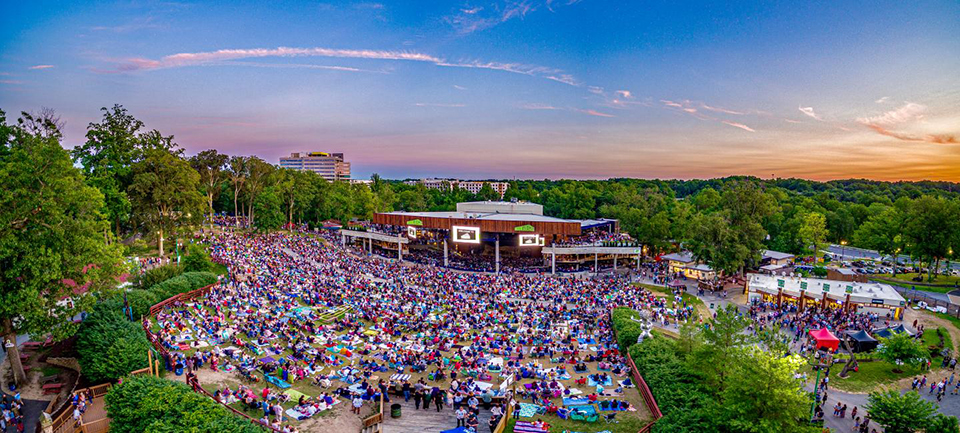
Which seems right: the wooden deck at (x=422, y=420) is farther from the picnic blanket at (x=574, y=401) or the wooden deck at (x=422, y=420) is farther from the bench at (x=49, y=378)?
the bench at (x=49, y=378)

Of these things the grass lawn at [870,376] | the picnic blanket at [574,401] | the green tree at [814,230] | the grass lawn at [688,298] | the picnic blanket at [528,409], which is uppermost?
the green tree at [814,230]

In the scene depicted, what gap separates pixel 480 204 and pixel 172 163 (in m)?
44.5

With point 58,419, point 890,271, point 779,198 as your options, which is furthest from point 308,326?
point 779,198

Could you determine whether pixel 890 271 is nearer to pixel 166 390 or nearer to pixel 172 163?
pixel 166 390

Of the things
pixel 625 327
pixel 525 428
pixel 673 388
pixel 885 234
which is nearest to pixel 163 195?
pixel 525 428

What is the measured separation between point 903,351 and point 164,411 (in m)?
36.0

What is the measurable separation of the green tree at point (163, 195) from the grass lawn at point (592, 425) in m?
41.1

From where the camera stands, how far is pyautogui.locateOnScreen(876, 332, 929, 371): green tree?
81.1 ft

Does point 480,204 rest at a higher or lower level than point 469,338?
higher

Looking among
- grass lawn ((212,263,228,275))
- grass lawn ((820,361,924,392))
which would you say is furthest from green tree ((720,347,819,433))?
grass lawn ((212,263,228,275))

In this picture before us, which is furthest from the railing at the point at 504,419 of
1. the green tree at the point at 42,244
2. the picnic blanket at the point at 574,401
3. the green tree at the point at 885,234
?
the green tree at the point at 885,234

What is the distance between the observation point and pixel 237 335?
82.5 feet

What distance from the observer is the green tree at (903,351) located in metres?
24.7

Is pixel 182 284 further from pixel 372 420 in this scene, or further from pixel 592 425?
pixel 592 425
